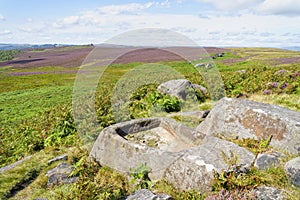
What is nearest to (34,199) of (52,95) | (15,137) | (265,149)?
(265,149)

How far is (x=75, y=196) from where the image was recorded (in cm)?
718

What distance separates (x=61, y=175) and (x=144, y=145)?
3.27 metres

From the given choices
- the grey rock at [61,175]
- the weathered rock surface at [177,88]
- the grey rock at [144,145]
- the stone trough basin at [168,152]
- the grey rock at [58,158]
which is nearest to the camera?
the stone trough basin at [168,152]

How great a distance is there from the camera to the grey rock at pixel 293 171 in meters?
6.66

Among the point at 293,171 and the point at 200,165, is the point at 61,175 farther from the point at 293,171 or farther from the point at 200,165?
the point at 293,171

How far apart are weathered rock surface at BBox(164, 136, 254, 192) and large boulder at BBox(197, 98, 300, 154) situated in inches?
60.0

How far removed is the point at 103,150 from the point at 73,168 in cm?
131

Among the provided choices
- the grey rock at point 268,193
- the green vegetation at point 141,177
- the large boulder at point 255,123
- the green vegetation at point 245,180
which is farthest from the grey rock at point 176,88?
the grey rock at point 268,193

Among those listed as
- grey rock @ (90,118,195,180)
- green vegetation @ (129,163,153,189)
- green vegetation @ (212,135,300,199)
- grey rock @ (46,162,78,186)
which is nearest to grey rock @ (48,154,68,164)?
grey rock @ (46,162,78,186)

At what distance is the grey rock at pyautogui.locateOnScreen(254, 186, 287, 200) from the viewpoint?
6152 mm

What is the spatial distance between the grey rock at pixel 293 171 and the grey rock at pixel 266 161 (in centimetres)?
45

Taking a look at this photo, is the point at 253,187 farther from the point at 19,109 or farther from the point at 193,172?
the point at 19,109

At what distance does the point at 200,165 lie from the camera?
23.3 ft

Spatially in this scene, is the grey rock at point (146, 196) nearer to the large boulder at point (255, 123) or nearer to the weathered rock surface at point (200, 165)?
the weathered rock surface at point (200, 165)
